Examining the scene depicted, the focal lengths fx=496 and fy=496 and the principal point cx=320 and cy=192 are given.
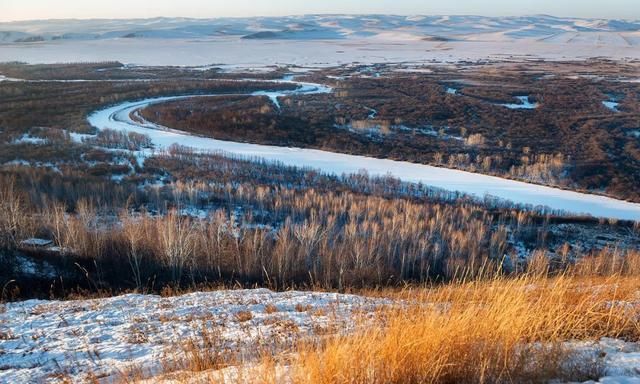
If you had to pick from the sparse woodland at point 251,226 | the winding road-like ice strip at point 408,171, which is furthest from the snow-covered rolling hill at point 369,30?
the sparse woodland at point 251,226

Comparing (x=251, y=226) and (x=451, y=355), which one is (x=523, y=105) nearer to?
(x=251, y=226)

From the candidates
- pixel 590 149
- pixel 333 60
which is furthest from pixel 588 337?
pixel 333 60

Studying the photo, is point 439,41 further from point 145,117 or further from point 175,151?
point 175,151

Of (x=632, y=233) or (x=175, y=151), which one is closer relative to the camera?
(x=632, y=233)

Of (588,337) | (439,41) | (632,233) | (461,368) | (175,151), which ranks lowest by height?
(632,233)

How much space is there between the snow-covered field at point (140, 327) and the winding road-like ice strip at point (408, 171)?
18759 millimetres

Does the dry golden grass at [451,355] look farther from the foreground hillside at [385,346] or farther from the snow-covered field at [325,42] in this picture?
the snow-covered field at [325,42]

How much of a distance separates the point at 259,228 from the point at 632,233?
597 inches

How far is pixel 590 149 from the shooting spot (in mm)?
33062

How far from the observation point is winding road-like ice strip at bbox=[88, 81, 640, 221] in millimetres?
23625

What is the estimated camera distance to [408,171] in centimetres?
2859

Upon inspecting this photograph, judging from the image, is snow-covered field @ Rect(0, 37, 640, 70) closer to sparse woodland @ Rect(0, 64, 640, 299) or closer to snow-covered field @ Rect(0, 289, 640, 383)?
sparse woodland @ Rect(0, 64, 640, 299)

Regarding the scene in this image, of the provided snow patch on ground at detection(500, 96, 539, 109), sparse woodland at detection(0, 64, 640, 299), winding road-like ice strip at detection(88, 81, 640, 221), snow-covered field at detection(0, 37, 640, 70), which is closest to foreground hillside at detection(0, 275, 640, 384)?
sparse woodland at detection(0, 64, 640, 299)

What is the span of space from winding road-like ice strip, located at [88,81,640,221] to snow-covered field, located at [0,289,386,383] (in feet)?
61.5
